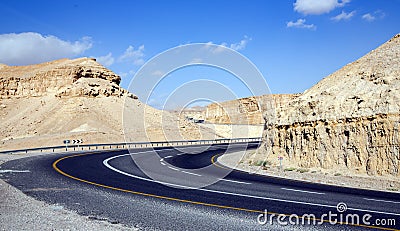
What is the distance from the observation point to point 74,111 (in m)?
64.6

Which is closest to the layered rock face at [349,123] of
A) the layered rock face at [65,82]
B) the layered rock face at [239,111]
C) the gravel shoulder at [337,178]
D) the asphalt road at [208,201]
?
the gravel shoulder at [337,178]

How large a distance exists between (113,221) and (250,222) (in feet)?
10.6

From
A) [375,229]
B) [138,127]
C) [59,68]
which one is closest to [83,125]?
[138,127]

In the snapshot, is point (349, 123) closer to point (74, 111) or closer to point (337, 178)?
point (337, 178)

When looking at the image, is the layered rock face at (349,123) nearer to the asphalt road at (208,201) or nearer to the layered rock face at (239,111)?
the asphalt road at (208,201)

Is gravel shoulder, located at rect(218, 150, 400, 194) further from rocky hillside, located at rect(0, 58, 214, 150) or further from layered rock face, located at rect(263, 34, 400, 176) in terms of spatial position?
rocky hillside, located at rect(0, 58, 214, 150)

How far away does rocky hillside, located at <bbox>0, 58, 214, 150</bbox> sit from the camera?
5817 centimetres

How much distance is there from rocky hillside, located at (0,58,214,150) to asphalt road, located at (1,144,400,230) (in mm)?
39333

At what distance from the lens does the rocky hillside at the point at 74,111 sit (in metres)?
58.2

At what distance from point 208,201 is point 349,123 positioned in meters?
11.2

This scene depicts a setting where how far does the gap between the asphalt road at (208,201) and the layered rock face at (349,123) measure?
169 inches

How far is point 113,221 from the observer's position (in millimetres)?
8352

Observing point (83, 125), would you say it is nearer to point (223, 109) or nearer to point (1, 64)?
point (1, 64)

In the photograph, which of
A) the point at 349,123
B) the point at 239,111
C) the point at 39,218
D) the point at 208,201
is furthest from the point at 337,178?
the point at 239,111
